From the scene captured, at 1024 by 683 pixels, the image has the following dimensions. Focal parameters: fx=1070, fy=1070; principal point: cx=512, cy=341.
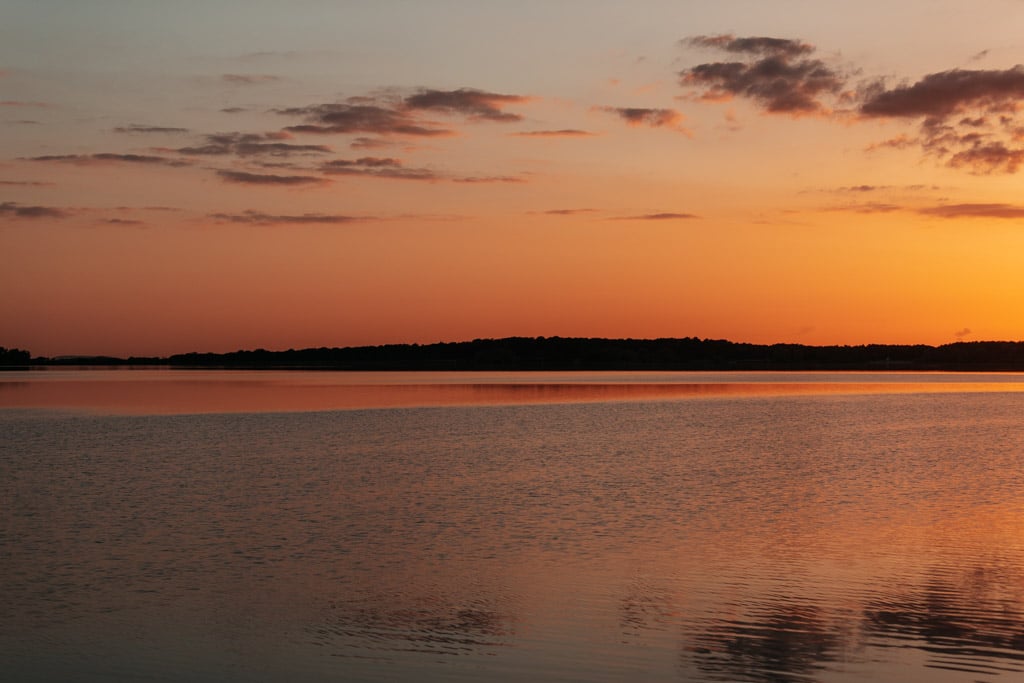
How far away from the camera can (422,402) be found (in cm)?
6444

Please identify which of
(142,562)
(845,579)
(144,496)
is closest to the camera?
(845,579)

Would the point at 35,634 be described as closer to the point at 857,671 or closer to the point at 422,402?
the point at 857,671

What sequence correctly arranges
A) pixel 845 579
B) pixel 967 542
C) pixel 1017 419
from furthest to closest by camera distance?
pixel 1017 419, pixel 967 542, pixel 845 579

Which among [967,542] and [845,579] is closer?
[845,579]

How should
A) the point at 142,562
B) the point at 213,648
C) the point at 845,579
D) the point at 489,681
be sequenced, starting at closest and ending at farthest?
1. the point at 489,681
2. the point at 213,648
3. the point at 845,579
4. the point at 142,562

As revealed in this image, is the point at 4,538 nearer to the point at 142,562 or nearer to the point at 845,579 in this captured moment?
the point at 142,562

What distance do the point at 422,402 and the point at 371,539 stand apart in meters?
47.4

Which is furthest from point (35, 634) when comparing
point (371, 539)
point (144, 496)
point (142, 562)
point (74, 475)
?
point (74, 475)

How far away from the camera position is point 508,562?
15266mm

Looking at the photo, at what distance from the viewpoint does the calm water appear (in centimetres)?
1050

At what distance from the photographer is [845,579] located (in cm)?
1403

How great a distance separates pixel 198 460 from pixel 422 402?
115 feet

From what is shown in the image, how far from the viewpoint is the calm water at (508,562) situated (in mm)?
10500

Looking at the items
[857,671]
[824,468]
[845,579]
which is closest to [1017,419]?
[824,468]
